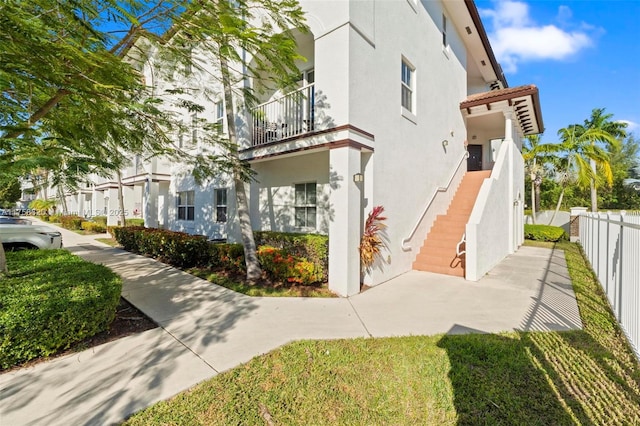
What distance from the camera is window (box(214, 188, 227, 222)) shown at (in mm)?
11328

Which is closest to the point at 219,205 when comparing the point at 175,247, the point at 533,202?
the point at 175,247

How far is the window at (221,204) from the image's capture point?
1133 cm

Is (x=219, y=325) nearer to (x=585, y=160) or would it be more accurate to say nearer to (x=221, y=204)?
(x=221, y=204)

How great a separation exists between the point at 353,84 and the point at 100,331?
6652 mm

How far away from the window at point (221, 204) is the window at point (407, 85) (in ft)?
23.8

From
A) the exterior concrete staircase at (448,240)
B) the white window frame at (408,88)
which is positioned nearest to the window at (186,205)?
the white window frame at (408,88)

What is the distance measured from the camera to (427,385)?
3.30 m

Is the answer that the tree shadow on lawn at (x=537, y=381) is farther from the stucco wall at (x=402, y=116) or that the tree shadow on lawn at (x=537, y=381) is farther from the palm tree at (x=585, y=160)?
the palm tree at (x=585, y=160)

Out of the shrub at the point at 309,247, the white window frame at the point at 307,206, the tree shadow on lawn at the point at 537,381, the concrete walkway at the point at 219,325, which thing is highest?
the white window frame at the point at 307,206

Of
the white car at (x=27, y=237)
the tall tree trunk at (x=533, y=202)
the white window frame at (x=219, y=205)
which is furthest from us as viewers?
the tall tree trunk at (x=533, y=202)

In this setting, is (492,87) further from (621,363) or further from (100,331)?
(100,331)

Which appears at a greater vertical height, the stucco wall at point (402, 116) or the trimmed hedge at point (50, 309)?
the stucco wall at point (402, 116)

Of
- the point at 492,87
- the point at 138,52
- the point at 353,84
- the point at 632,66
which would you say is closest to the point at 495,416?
the point at 353,84

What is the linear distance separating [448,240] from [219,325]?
7657 mm
